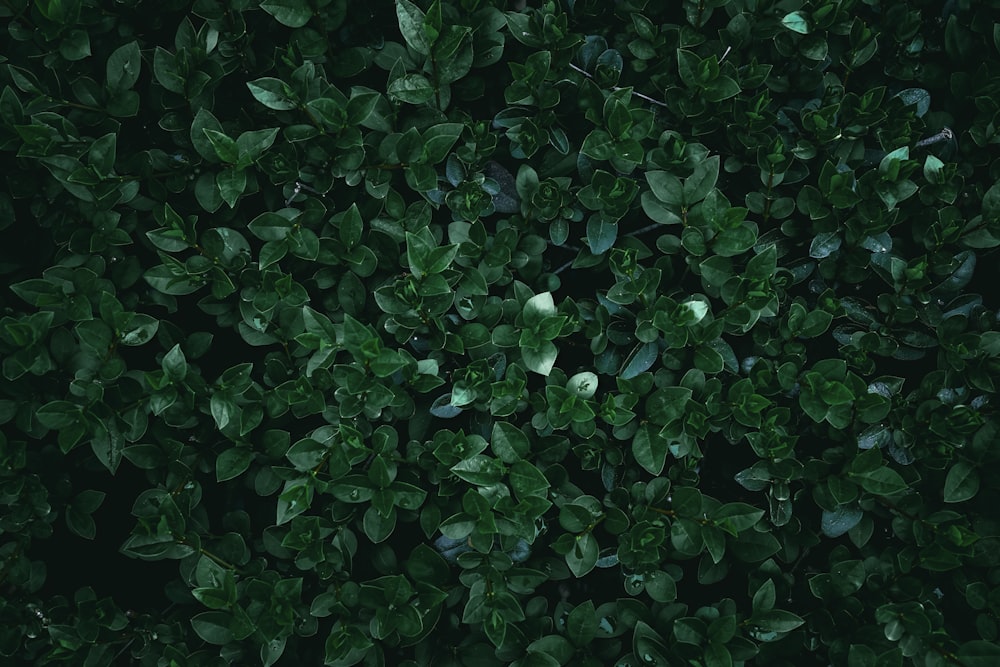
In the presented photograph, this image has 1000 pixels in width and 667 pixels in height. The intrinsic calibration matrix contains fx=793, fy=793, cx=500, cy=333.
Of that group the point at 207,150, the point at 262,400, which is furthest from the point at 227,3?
the point at 262,400

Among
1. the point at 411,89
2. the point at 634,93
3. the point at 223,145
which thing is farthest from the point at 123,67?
the point at 634,93

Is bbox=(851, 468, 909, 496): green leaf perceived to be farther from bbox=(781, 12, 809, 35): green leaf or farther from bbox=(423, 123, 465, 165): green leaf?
bbox=(423, 123, 465, 165): green leaf

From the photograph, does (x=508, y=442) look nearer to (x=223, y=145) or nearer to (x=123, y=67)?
(x=223, y=145)

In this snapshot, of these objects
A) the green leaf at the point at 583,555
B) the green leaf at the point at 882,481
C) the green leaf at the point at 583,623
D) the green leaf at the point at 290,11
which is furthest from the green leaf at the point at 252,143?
the green leaf at the point at 882,481

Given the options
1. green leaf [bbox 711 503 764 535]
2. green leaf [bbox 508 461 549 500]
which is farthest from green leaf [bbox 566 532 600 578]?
green leaf [bbox 711 503 764 535]

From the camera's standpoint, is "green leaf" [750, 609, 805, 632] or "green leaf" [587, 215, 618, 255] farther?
"green leaf" [587, 215, 618, 255]

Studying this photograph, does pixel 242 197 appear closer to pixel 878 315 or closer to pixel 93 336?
pixel 93 336
